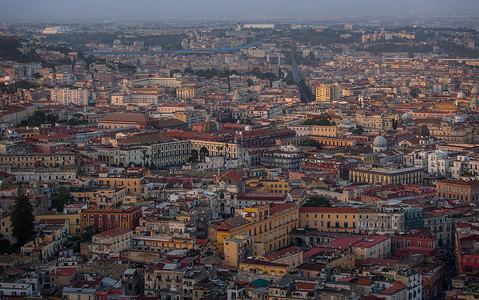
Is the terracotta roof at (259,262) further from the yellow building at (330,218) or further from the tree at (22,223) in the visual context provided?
the tree at (22,223)

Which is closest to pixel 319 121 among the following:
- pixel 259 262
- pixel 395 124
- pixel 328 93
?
pixel 395 124

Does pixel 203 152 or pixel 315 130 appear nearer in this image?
pixel 203 152

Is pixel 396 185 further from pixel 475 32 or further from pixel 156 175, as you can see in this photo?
pixel 475 32

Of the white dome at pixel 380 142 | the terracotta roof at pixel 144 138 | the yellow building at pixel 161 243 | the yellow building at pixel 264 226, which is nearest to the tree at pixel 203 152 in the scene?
the terracotta roof at pixel 144 138

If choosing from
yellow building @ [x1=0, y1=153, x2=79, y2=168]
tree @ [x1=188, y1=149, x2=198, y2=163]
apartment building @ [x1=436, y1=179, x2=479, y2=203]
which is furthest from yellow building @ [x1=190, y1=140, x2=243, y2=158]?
apartment building @ [x1=436, y1=179, x2=479, y2=203]

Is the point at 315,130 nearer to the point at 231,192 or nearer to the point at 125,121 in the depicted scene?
the point at 125,121

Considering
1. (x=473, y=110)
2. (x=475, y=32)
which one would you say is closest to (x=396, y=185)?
(x=473, y=110)

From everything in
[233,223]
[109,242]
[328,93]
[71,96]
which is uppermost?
[233,223]
